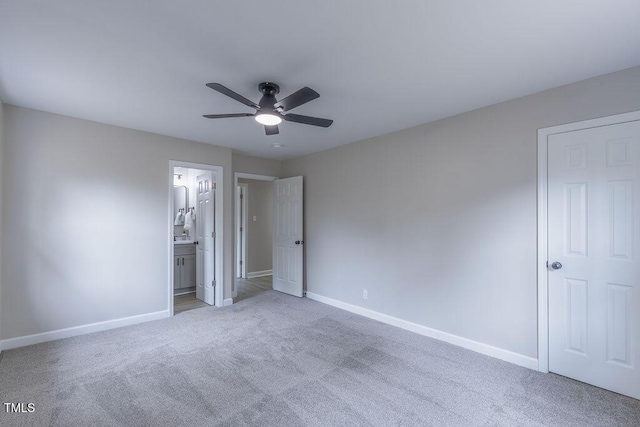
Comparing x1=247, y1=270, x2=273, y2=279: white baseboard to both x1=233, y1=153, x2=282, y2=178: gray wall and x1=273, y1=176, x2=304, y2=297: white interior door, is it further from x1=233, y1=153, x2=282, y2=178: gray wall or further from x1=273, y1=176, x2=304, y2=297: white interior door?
x1=233, y1=153, x2=282, y2=178: gray wall

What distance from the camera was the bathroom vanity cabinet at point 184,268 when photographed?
5.16m

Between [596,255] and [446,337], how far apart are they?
1590 mm

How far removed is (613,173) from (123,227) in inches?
195

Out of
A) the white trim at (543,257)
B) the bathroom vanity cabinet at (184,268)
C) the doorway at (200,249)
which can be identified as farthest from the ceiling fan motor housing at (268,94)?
the bathroom vanity cabinet at (184,268)

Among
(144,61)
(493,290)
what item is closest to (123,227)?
(144,61)

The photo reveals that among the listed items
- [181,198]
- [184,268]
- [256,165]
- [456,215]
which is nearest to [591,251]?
[456,215]

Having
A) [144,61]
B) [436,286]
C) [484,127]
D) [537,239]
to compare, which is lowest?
[436,286]

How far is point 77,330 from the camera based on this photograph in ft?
10.9

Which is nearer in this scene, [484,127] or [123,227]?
[484,127]

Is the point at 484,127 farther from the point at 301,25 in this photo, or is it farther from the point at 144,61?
the point at 144,61

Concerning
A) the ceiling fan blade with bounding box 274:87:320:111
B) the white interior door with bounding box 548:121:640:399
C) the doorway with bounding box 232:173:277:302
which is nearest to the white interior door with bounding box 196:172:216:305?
the doorway with bounding box 232:173:277:302

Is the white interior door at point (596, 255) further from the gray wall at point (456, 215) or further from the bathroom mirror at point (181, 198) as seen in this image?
the bathroom mirror at point (181, 198)

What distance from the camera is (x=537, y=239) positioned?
8.68 feet

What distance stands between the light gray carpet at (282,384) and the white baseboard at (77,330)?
0.32 ft
